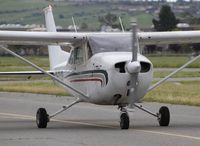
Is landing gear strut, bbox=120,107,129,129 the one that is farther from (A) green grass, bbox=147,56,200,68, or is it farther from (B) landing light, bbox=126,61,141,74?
(A) green grass, bbox=147,56,200,68

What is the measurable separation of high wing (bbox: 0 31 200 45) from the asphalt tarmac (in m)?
2.00

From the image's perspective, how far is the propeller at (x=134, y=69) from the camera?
1495 cm

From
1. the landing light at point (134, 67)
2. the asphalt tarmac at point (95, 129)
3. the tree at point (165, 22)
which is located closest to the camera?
the asphalt tarmac at point (95, 129)

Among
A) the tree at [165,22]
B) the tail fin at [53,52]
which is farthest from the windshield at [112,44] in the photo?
the tree at [165,22]

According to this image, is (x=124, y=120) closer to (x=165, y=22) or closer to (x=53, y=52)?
(x=53, y=52)

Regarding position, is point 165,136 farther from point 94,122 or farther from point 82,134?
point 94,122

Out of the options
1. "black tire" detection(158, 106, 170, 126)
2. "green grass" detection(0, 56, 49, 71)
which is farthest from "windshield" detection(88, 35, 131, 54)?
"green grass" detection(0, 56, 49, 71)

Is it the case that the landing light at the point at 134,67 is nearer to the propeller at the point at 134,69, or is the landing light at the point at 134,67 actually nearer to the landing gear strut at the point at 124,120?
the propeller at the point at 134,69

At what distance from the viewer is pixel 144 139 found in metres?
13.8

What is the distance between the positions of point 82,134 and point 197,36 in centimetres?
486

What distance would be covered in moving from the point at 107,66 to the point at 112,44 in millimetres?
1086

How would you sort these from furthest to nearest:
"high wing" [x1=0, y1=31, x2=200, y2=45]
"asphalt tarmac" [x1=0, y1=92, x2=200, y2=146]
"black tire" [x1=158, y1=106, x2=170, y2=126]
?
"high wing" [x1=0, y1=31, x2=200, y2=45] → "black tire" [x1=158, y1=106, x2=170, y2=126] → "asphalt tarmac" [x1=0, y1=92, x2=200, y2=146]

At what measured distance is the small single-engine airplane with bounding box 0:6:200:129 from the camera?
50.5 ft

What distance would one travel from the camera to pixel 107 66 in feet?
51.3
